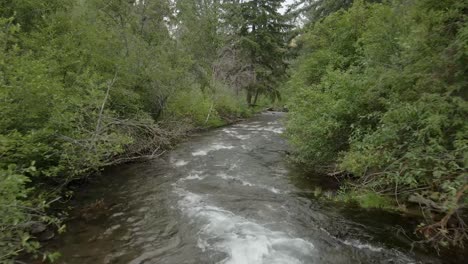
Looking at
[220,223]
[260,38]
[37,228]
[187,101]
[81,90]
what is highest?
[260,38]

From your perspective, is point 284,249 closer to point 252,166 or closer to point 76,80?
point 252,166

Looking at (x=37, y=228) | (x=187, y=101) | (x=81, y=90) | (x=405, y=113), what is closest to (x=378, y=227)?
(x=405, y=113)

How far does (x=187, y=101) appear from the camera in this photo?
1997 centimetres

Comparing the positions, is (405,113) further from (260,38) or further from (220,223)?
(260,38)

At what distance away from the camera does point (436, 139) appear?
6.72 m

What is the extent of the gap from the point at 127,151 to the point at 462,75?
10758 mm

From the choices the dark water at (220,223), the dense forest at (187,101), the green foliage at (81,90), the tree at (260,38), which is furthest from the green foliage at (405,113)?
the tree at (260,38)

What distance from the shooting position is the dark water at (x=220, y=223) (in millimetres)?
6762

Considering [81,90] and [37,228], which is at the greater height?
[81,90]

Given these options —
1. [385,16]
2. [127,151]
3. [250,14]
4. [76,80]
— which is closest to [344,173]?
[385,16]

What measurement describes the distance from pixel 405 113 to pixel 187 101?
1414 cm

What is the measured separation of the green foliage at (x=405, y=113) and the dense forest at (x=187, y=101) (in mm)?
39

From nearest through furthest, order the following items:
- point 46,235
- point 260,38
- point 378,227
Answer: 1. point 46,235
2. point 378,227
3. point 260,38

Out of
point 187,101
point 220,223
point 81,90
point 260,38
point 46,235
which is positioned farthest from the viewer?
point 260,38
